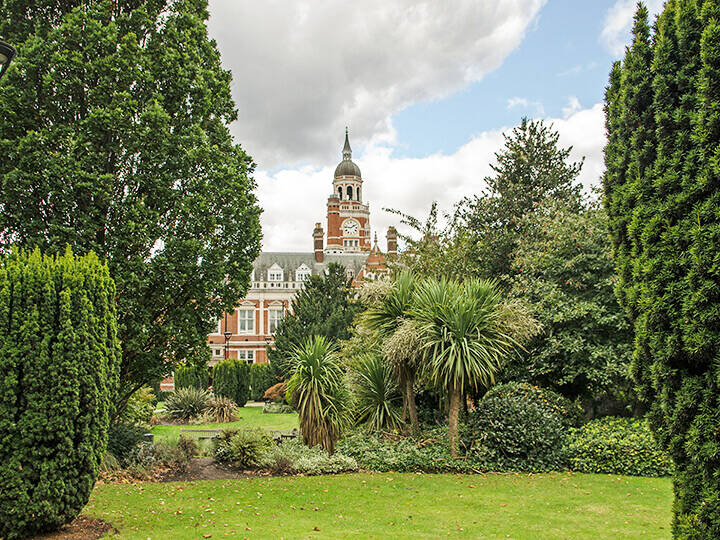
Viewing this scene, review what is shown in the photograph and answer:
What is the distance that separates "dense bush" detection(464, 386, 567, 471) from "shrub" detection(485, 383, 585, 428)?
0.91 ft

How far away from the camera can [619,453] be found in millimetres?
9930

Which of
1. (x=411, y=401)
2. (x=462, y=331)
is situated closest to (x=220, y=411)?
(x=411, y=401)

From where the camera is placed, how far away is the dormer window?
52.1 metres

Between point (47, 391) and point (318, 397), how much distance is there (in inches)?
237

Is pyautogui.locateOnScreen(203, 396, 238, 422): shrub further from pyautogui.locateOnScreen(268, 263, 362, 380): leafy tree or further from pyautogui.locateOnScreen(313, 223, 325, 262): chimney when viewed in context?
pyautogui.locateOnScreen(313, 223, 325, 262): chimney

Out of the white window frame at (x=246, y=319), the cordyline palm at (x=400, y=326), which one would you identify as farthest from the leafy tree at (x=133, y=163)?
the white window frame at (x=246, y=319)

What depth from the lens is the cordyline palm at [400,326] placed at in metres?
10.7

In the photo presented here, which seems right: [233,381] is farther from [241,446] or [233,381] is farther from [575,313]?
[575,313]

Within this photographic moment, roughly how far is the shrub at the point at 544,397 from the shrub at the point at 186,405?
13.6 metres

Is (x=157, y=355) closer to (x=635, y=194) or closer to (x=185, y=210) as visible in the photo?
(x=185, y=210)

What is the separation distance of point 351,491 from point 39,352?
16.7 feet

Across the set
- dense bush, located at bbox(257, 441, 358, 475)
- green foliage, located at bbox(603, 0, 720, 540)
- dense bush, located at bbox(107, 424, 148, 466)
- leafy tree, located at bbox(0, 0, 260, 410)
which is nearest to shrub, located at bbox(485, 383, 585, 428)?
dense bush, located at bbox(257, 441, 358, 475)

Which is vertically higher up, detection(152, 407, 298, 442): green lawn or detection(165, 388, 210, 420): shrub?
detection(165, 388, 210, 420): shrub

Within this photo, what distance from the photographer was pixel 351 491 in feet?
27.7
